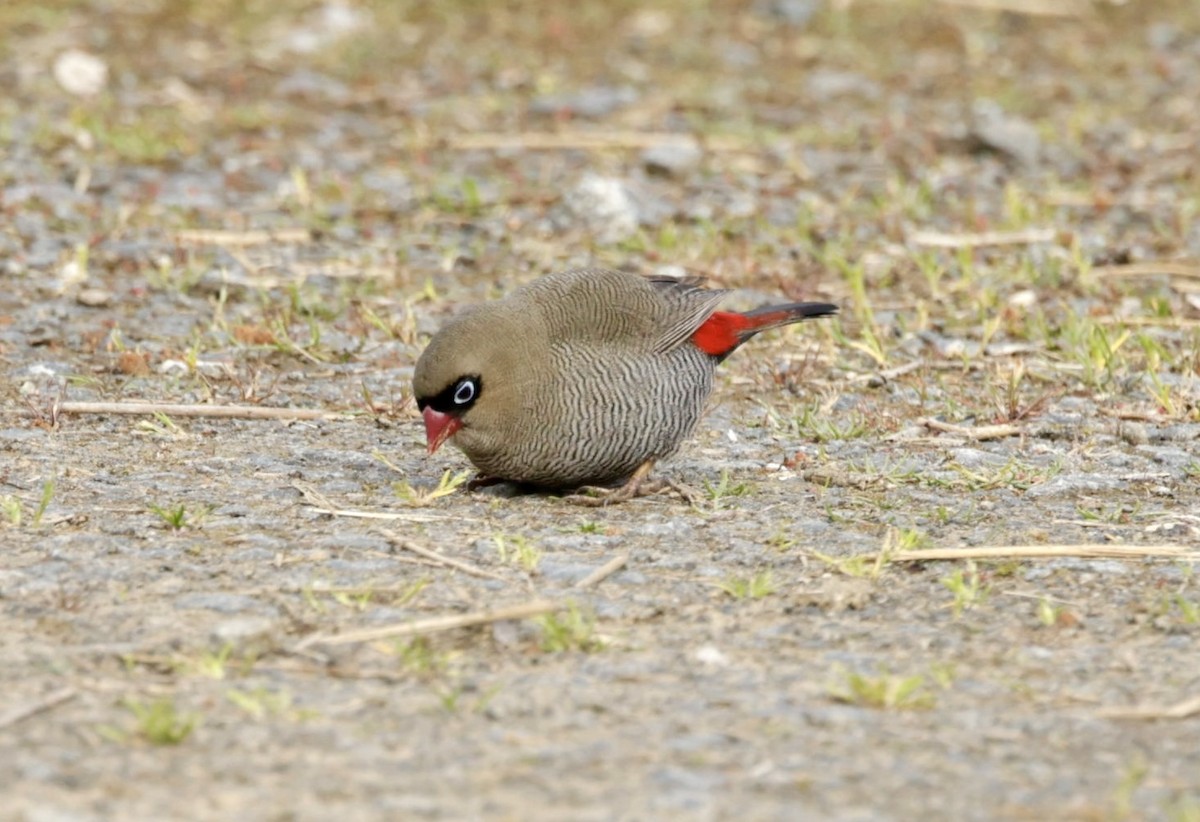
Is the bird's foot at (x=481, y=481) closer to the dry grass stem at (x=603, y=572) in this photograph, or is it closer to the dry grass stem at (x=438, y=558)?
the dry grass stem at (x=438, y=558)

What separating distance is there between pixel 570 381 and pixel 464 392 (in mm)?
340

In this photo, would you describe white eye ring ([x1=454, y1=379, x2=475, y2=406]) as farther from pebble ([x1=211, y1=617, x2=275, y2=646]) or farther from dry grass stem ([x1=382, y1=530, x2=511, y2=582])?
pebble ([x1=211, y1=617, x2=275, y2=646])

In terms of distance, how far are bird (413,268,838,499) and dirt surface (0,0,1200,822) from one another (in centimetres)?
20

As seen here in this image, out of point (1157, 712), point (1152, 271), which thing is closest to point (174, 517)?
point (1157, 712)

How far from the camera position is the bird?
5.46 metres

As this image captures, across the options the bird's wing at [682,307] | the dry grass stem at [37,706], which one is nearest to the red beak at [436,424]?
the bird's wing at [682,307]

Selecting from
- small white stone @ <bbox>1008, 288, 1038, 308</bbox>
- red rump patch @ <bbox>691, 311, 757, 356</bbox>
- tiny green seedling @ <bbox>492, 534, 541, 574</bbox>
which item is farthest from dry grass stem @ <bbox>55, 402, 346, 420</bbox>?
small white stone @ <bbox>1008, 288, 1038, 308</bbox>

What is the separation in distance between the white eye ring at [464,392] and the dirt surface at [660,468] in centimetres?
35

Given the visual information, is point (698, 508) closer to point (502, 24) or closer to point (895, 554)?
point (895, 554)

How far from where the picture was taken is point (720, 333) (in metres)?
6.12

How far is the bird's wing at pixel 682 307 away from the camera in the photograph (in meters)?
5.86

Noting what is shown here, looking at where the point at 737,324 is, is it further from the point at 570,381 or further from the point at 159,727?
the point at 159,727

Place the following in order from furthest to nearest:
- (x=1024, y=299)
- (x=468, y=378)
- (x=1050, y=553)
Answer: (x=1024, y=299), (x=468, y=378), (x=1050, y=553)

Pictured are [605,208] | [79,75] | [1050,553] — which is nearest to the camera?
[1050,553]
